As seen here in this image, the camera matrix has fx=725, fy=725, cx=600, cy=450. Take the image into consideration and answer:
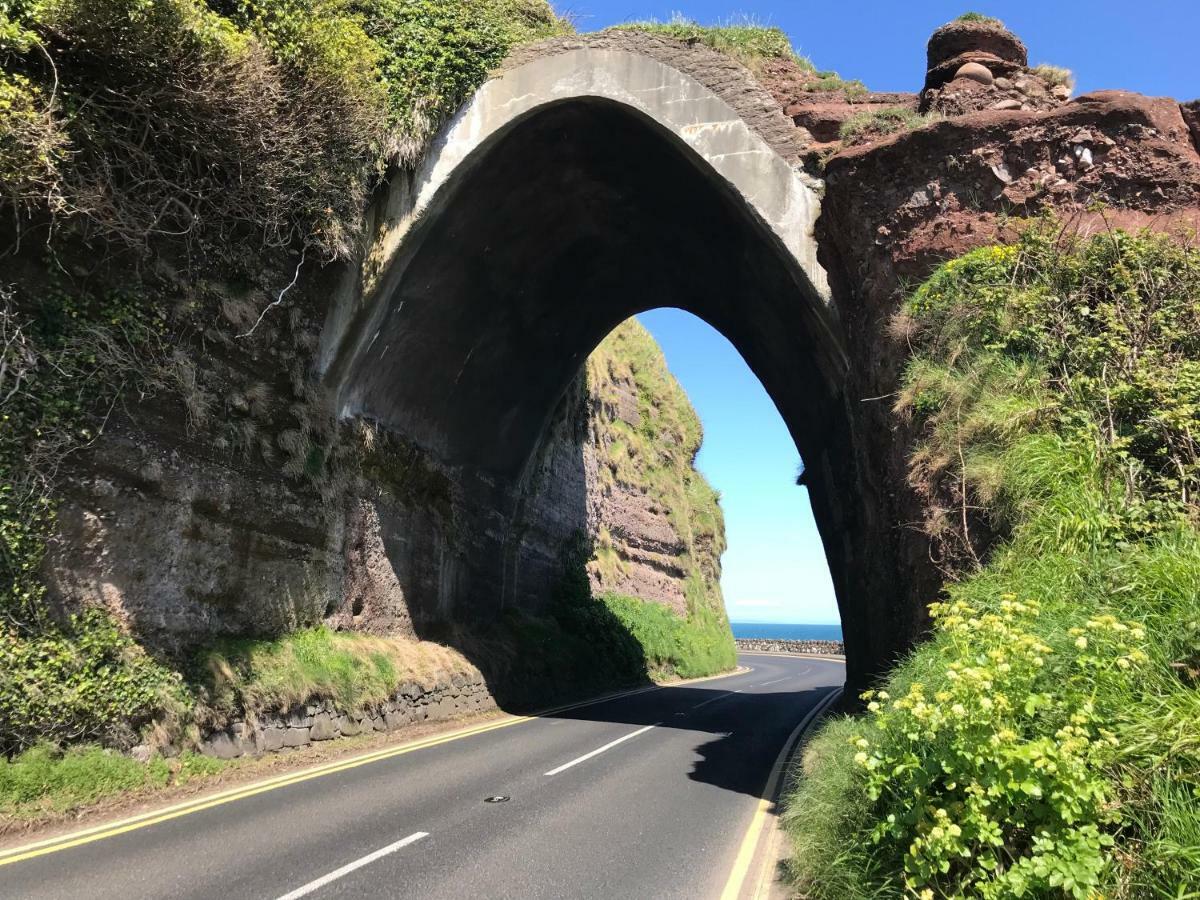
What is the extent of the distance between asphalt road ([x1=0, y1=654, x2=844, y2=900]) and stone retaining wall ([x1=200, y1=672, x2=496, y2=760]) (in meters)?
1.20

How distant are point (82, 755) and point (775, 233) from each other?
10.5 m

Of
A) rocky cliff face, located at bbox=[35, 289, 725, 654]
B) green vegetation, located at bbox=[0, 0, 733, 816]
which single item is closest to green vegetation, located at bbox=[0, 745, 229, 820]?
green vegetation, located at bbox=[0, 0, 733, 816]

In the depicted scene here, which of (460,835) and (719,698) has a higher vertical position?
(460,835)

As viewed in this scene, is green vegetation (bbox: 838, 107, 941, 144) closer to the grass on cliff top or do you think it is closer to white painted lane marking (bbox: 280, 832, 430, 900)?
white painted lane marking (bbox: 280, 832, 430, 900)

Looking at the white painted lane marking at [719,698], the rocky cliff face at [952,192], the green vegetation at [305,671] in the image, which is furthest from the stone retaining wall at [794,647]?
the rocky cliff face at [952,192]

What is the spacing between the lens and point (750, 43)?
472 inches

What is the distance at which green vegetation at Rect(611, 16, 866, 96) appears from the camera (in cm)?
1153

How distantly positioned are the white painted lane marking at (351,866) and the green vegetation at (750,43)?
11414 millimetres

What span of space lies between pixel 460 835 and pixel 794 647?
58481 millimetres

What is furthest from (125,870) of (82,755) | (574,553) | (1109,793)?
(574,553)

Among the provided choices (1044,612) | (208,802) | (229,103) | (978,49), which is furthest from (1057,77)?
(208,802)

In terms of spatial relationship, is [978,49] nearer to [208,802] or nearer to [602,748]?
[602,748]

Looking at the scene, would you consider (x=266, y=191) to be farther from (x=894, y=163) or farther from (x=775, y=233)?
(x=894, y=163)

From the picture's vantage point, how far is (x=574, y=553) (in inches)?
891
